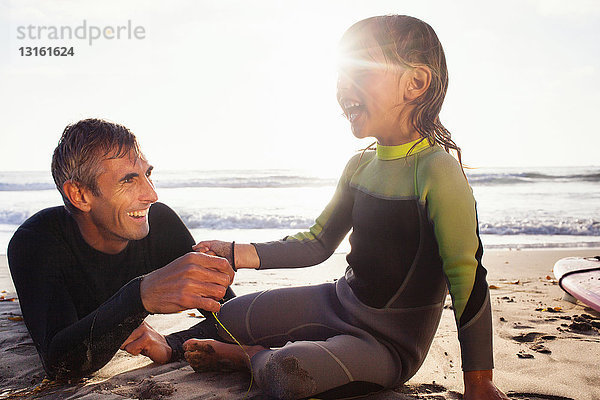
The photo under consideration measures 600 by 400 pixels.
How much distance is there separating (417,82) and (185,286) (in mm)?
1303

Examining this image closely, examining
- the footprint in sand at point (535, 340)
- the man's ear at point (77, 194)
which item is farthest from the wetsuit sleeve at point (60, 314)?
the footprint in sand at point (535, 340)

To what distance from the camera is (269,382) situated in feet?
6.78

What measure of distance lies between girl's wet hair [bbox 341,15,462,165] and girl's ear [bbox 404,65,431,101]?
2 centimetres

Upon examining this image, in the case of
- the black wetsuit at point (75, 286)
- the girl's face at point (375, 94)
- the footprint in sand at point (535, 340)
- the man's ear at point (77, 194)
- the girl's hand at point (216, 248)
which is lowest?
the footprint in sand at point (535, 340)

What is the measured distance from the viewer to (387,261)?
219 centimetres

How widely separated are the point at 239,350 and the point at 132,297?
2.31ft

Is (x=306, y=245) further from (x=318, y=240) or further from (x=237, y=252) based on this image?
(x=237, y=252)

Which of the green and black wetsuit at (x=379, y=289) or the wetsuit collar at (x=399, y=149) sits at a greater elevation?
the wetsuit collar at (x=399, y=149)

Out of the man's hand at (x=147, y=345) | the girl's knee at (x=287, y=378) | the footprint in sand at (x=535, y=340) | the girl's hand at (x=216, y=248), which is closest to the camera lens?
the girl's knee at (x=287, y=378)

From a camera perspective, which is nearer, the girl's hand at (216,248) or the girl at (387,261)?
the girl at (387,261)

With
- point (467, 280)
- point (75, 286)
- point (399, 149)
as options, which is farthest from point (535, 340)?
point (75, 286)

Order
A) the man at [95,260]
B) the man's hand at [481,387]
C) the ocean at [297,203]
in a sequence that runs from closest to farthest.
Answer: the man's hand at [481,387] → the man at [95,260] → the ocean at [297,203]

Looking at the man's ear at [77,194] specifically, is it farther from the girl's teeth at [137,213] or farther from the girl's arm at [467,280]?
the girl's arm at [467,280]

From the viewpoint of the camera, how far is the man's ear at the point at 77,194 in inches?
101
